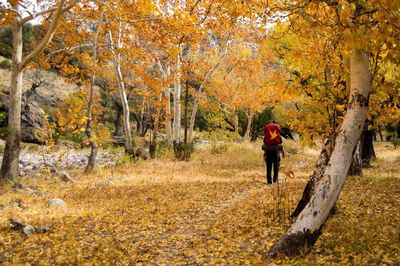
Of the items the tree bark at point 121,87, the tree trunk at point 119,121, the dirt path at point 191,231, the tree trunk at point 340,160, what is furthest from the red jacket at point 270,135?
the tree trunk at point 119,121

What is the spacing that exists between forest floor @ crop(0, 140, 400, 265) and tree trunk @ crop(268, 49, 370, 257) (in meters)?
0.33

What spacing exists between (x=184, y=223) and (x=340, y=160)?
3.78 m

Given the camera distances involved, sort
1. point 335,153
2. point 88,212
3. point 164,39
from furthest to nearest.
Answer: point 164,39
point 88,212
point 335,153

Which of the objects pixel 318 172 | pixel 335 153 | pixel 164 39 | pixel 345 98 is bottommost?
pixel 318 172

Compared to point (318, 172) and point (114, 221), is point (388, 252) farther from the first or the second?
point (114, 221)

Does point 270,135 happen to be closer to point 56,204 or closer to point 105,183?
point 105,183

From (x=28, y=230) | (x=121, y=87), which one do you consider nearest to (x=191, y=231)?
(x=28, y=230)

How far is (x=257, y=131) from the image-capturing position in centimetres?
4059

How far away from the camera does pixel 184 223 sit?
7207mm

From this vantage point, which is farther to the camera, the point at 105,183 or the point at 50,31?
the point at 105,183

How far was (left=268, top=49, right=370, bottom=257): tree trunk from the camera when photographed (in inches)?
178

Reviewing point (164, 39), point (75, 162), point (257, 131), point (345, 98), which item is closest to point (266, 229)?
point (345, 98)

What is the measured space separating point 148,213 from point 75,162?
49.5 feet

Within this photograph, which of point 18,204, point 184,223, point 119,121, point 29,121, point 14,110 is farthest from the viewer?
point 119,121
